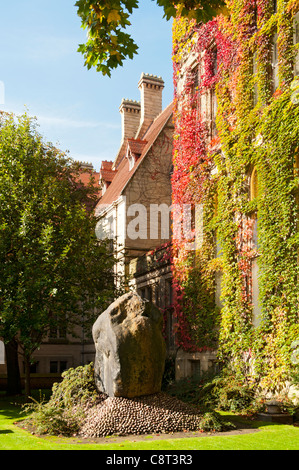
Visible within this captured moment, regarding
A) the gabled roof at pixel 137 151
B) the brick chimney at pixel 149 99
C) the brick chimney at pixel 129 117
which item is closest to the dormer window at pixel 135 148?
the gabled roof at pixel 137 151

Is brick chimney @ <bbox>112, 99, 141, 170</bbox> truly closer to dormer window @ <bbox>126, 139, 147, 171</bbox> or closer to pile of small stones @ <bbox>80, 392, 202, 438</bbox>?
dormer window @ <bbox>126, 139, 147, 171</bbox>

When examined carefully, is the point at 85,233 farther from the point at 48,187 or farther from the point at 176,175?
the point at 176,175

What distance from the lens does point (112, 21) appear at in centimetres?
704

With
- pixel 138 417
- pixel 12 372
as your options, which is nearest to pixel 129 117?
pixel 12 372

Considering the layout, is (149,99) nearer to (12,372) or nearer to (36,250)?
(36,250)

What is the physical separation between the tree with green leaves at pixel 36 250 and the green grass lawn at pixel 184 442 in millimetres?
7220

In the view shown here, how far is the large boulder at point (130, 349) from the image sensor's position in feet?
35.1

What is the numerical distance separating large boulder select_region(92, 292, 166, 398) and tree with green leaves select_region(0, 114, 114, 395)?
572 cm

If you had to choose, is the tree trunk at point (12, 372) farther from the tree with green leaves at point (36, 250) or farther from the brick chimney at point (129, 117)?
the brick chimney at point (129, 117)

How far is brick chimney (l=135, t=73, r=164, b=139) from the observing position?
35.2 m

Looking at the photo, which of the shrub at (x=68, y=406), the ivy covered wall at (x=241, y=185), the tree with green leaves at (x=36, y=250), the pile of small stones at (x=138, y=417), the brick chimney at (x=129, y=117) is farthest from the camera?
the brick chimney at (x=129, y=117)

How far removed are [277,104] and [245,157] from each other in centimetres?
202

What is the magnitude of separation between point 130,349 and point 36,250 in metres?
8.50

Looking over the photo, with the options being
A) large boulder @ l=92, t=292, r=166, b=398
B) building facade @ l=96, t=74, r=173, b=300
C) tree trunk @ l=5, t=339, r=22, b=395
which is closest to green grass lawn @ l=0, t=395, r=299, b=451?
large boulder @ l=92, t=292, r=166, b=398
